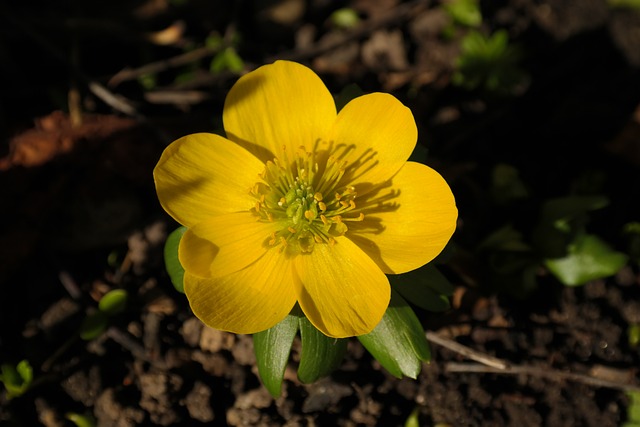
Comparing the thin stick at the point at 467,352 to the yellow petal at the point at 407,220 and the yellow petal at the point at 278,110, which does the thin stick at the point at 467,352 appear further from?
the yellow petal at the point at 278,110

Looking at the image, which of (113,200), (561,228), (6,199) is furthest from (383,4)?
(6,199)

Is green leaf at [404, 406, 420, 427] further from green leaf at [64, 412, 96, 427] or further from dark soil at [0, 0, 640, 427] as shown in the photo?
green leaf at [64, 412, 96, 427]

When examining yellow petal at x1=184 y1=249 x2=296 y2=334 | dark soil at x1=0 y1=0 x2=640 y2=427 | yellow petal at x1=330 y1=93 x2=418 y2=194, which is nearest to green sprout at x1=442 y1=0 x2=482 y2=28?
dark soil at x1=0 y1=0 x2=640 y2=427

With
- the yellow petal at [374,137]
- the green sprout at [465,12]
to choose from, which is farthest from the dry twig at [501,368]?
the green sprout at [465,12]

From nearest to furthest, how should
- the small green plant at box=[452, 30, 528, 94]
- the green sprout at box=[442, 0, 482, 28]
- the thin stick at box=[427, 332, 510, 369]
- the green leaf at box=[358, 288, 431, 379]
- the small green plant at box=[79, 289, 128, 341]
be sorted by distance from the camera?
the green leaf at box=[358, 288, 431, 379] < the small green plant at box=[79, 289, 128, 341] < the thin stick at box=[427, 332, 510, 369] < the small green plant at box=[452, 30, 528, 94] < the green sprout at box=[442, 0, 482, 28]

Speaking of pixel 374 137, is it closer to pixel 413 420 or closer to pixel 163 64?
pixel 413 420
